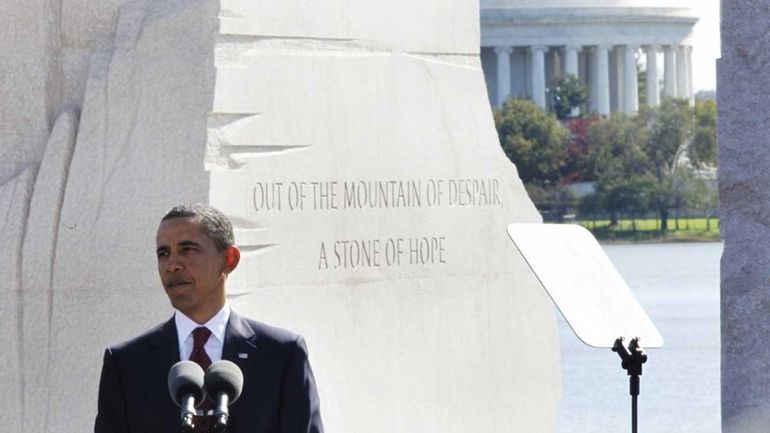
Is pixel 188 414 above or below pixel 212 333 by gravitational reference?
below

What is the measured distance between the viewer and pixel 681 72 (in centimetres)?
11525

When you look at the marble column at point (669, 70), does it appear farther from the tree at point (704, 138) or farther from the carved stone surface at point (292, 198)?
the carved stone surface at point (292, 198)

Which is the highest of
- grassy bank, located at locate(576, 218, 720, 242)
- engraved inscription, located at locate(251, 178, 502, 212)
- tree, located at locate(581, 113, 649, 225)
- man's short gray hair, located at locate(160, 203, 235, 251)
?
tree, located at locate(581, 113, 649, 225)

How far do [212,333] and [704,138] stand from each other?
7383cm

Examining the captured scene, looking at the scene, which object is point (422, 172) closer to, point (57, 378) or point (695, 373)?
point (57, 378)

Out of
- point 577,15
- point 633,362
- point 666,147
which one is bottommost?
point 633,362

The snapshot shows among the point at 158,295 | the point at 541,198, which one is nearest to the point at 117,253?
the point at 158,295

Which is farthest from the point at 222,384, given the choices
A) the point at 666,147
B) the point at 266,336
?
the point at 666,147

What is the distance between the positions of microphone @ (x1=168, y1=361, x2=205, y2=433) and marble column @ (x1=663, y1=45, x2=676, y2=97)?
108 meters

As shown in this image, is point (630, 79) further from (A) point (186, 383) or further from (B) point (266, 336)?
(A) point (186, 383)

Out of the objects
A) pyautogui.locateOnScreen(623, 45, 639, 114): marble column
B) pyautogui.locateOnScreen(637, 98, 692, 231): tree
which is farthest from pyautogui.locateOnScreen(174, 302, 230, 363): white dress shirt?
pyautogui.locateOnScreen(623, 45, 639, 114): marble column

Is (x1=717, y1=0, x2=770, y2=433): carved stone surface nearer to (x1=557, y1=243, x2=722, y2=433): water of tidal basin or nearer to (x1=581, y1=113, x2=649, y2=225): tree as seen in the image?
(x1=557, y1=243, x2=722, y2=433): water of tidal basin

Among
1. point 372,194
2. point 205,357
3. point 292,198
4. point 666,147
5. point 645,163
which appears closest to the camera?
point 205,357

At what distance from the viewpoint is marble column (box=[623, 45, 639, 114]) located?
112250 millimetres
